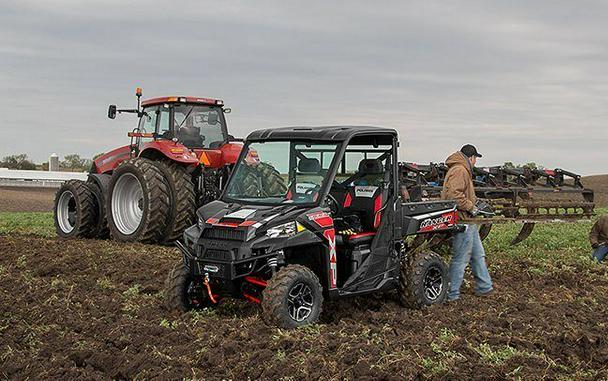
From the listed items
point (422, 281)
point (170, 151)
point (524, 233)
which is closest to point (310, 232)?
point (422, 281)

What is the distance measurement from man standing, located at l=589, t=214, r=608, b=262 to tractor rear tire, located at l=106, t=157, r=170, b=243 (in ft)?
24.7

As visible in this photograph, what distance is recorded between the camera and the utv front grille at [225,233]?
7718 millimetres

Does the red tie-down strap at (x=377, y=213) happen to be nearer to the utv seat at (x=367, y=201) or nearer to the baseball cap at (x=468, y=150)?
the utv seat at (x=367, y=201)

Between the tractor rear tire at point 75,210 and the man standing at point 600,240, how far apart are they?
32.3ft

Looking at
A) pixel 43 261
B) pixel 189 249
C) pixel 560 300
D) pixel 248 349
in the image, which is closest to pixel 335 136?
pixel 189 249

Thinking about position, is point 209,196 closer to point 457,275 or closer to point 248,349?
point 457,275

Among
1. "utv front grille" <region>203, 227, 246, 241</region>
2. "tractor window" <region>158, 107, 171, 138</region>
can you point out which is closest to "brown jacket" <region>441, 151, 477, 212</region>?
"utv front grille" <region>203, 227, 246, 241</region>

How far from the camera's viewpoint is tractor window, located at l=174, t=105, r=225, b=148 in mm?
14898

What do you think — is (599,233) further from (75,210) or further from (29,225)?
(29,225)

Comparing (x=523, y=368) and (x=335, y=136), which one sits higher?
(x=335, y=136)

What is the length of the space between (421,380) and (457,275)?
12.3ft

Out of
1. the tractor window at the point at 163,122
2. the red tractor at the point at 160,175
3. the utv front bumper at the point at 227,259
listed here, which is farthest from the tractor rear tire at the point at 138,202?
the utv front bumper at the point at 227,259

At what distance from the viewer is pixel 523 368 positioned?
6145 mm

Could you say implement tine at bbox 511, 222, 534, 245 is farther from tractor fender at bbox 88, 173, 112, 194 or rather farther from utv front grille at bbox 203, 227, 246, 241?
utv front grille at bbox 203, 227, 246, 241
